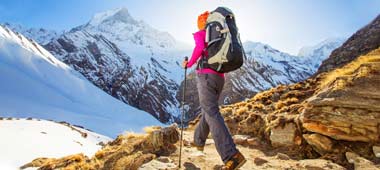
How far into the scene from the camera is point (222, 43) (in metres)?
5.81

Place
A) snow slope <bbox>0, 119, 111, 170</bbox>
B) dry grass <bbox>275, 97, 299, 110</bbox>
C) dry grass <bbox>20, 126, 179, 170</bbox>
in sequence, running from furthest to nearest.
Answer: snow slope <bbox>0, 119, 111, 170</bbox> → dry grass <bbox>275, 97, 299, 110</bbox> → dry grass <bbox>20, 126, 179, 170</bbox>

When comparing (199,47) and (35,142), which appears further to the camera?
(35,142)

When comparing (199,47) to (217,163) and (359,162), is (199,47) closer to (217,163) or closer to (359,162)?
(217,163)

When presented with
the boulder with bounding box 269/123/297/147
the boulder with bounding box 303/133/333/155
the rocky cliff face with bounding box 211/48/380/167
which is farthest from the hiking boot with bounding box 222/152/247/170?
the boulder with bounding box 269/123/297/147


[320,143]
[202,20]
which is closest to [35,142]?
[320,143]

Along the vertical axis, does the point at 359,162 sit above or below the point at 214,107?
below

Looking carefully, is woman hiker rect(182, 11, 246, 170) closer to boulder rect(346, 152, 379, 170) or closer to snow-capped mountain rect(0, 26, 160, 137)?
boulder rect(346, 152, 379, 170)

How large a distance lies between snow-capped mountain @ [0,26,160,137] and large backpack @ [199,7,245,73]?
121m

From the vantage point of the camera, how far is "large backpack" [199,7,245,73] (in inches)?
227

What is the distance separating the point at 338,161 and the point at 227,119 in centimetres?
646

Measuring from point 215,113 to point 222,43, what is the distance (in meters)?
1.18

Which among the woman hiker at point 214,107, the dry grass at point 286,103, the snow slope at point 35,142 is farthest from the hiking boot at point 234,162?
the snow slope at point 35,142

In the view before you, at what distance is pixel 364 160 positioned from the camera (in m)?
7.28

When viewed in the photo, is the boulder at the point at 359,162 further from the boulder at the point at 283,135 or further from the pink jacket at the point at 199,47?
the pink jacket at the point at 199,47
